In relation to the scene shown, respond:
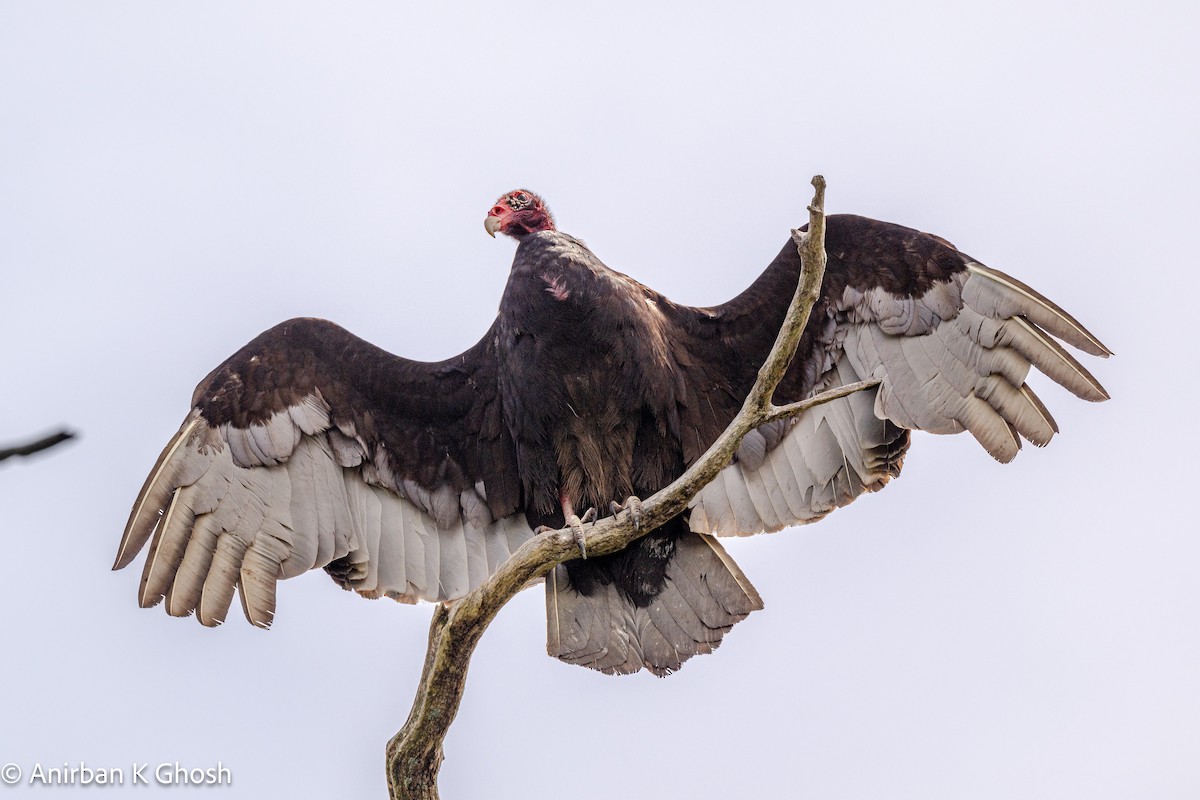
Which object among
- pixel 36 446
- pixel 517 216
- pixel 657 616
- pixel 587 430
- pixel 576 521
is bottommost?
pixel 36 446

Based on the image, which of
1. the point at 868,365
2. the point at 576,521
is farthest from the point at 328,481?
the point at 868,365

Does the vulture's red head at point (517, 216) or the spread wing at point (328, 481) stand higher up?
the vulture's red head at point (517, 216)

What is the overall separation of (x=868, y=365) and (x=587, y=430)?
3.87ft

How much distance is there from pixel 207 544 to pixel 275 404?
0.64m

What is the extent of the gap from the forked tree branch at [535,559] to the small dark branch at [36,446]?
2929 mm

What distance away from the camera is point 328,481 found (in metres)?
5.47

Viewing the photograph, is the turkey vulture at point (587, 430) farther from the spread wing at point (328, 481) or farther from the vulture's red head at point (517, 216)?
the vulture's red head at point (517, 216)

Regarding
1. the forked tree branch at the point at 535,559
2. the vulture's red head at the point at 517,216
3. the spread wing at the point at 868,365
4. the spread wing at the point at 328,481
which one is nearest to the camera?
the forked tree branch at the point at 535,559

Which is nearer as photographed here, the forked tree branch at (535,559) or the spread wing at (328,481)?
the forked tree branch at (535,559)

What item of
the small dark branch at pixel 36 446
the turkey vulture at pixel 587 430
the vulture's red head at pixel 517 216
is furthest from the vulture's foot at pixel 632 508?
the small dark branch at pixel 36 446

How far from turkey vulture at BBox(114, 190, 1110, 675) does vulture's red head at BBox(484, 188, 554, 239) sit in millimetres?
146

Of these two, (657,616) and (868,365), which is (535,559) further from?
(868,365)

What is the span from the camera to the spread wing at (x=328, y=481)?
16.9ft

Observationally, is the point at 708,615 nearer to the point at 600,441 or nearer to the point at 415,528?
the point at 600,441
